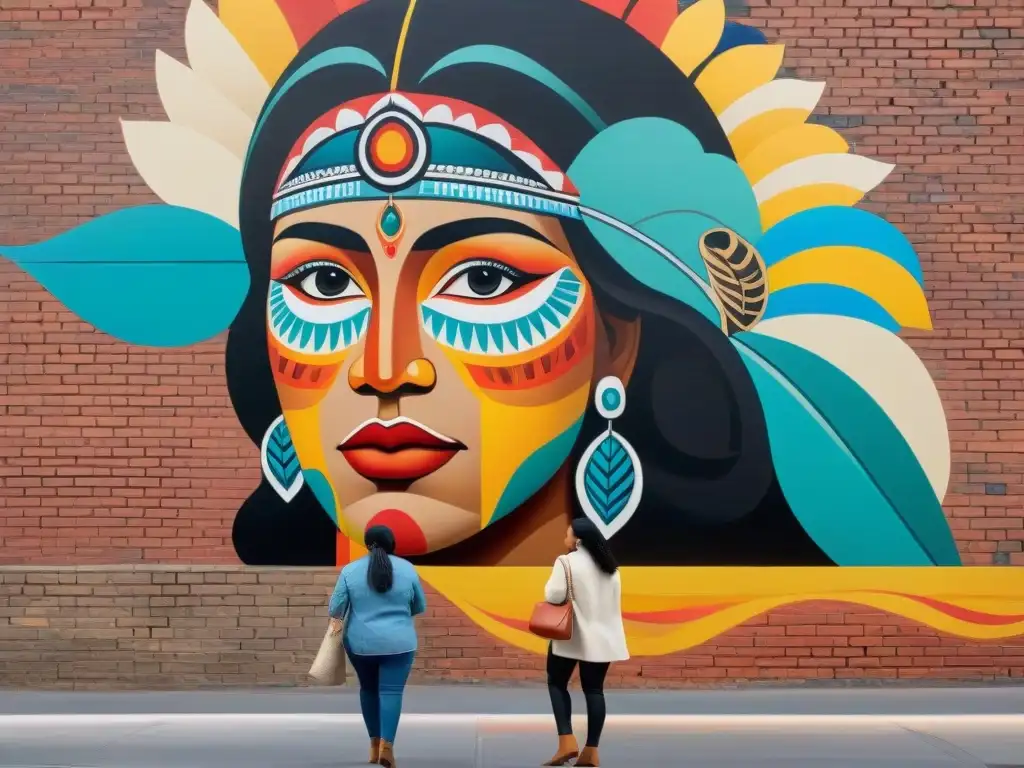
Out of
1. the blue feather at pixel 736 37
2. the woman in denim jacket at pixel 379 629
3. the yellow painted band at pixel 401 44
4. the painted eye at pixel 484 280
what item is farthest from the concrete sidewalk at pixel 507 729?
the blue feather at pixel 736 37

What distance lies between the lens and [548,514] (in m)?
10.4

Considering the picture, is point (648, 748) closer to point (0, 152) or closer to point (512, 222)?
point (512, 222)

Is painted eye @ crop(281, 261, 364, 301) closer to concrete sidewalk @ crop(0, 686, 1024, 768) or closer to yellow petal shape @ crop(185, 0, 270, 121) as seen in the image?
yellow petal shape @ crop(185, 0, 270, 121)

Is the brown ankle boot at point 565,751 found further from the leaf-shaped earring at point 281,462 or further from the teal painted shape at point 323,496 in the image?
the leaf-shaped earring at point 281,462

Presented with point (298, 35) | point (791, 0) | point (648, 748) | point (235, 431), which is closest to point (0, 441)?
point (235, 431)

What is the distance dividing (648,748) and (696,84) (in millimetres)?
5549

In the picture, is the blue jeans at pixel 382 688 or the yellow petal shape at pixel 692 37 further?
the yellow petal shape at pixel 692 37

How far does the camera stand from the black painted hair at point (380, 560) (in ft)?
24.3

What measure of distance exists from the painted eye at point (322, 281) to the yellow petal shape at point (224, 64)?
1.39 m

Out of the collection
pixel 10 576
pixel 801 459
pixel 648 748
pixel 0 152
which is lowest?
pixel 648 748

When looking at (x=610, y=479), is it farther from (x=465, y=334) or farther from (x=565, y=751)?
(x=565, y=751)

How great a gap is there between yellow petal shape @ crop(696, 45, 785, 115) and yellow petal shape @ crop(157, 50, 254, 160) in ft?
12.8

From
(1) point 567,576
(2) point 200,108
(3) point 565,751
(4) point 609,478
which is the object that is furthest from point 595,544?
(2) point 200,108

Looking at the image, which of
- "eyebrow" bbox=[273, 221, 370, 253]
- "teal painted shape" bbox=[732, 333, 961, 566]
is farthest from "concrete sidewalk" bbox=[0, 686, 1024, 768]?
"eyebrow" bbox=[273, 221, 370, 253]
